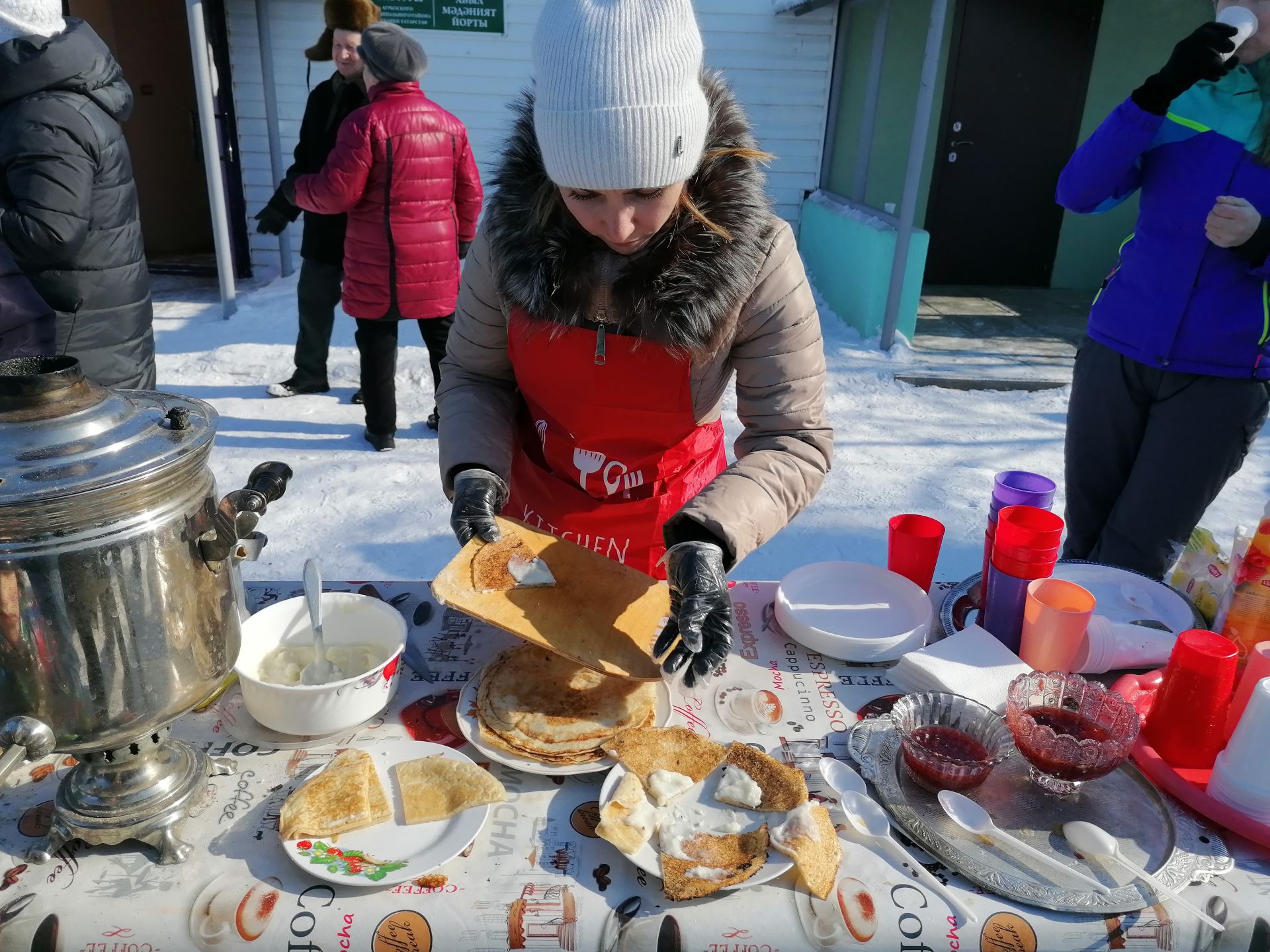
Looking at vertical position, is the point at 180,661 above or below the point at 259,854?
above

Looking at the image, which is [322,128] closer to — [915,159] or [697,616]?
[915,159]

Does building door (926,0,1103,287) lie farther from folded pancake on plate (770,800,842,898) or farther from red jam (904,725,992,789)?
folded pancake on plate (770,800,842,898)

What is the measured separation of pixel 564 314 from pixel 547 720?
2.75 feet

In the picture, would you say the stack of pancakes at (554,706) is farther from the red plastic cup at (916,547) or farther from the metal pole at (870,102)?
the metal pole at (870,102)

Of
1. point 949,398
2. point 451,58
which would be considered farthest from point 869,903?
point 451,58

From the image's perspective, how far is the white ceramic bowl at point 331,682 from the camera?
135 centimetres

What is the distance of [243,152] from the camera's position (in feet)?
27.6

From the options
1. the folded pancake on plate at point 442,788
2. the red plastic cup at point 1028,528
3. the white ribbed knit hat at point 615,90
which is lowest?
the folded pancake on plate at point 442,788

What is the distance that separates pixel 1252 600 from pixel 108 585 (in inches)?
72.4

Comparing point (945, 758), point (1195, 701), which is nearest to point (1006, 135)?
point (1195, 701)

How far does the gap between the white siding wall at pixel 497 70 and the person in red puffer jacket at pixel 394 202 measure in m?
4.03

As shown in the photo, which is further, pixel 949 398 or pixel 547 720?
pixel 949 398

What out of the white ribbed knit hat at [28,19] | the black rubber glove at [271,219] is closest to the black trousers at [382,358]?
the black rubber glove at [271,219]

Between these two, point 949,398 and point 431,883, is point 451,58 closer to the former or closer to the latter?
point 949,398
